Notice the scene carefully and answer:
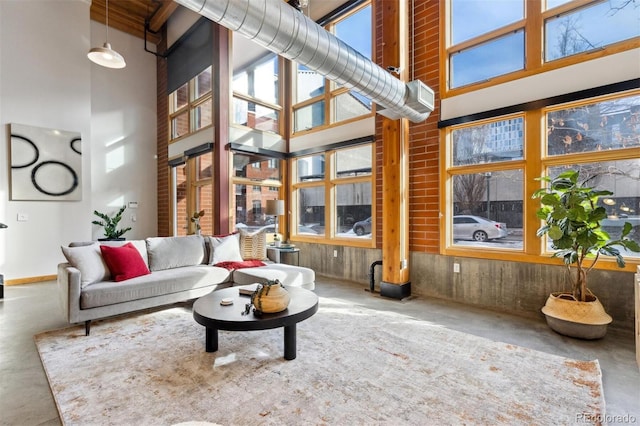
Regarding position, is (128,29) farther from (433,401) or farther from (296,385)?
(433,401)

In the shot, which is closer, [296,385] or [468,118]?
[296,385]

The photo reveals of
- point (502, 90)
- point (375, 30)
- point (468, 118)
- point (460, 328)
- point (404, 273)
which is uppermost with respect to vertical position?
point (375, 30)

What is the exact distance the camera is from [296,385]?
7.16 ft

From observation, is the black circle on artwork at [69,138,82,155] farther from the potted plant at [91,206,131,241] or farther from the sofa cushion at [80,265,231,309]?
the sofa cushion at [80,265,231,309]

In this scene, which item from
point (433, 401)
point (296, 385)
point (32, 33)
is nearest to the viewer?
point (433, 401)

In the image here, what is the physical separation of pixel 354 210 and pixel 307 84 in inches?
109

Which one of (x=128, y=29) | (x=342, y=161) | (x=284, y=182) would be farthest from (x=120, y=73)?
(x=342, y=161)

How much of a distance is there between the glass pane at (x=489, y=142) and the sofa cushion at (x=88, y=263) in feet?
14.9

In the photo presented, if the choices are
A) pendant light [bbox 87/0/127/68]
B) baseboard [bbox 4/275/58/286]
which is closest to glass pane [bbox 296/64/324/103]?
pendant light [bbox 87/0/127/68]

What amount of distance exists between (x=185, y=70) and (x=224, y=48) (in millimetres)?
1530

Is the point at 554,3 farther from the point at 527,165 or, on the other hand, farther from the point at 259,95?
the point at 259,95

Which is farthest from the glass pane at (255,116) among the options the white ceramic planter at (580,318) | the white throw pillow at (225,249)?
the white ceramic planter at (580,318)

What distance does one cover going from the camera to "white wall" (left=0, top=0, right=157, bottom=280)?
519cm

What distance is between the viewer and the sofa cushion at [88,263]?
3.27 m
